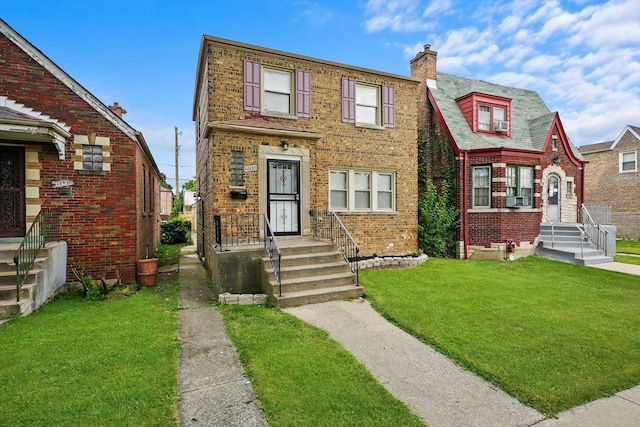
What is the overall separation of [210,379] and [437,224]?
10333 mm

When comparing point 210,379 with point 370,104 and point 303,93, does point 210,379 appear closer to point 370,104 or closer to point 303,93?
point 303,93

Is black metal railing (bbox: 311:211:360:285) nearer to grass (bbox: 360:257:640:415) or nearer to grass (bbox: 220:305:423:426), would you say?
grass (bbox: 360:257:640:415)

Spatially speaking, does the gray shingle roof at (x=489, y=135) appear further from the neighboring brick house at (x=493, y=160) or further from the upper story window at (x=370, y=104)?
the upper story window at (x=370, y=104)

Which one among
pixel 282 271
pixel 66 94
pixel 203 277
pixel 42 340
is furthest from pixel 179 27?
pixel 42 340

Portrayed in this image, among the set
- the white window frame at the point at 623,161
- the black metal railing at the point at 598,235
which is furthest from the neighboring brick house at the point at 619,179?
the black metal railing at the point at 598,235

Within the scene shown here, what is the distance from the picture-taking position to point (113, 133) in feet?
26.6

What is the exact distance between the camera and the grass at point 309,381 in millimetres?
3051

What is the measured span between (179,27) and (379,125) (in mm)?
8697

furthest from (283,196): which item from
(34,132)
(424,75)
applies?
(424,75)

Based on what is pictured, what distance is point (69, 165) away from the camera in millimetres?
7719

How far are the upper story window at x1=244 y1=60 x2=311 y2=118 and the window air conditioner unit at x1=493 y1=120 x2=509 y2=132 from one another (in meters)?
8.89

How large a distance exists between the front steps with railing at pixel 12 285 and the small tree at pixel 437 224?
35.6ft

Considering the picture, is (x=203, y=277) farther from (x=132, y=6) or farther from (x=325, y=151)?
(x=132, y=6)

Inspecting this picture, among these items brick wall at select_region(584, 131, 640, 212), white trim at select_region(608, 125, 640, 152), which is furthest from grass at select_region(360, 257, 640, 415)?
white trim at select_region(608, 125, 640, 152)
